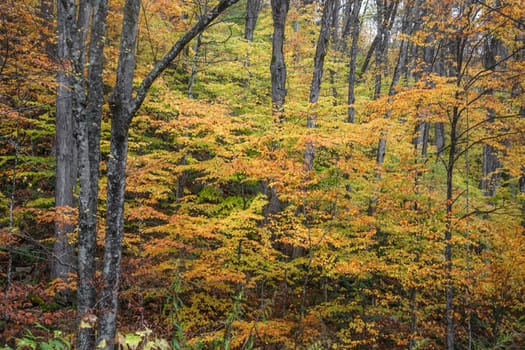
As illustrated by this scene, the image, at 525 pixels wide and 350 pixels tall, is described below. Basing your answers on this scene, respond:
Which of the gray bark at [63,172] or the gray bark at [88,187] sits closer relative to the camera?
the gray bark at [88,187]

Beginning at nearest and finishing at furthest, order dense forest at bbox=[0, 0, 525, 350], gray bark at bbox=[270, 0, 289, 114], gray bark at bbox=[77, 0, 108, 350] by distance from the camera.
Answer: gray bark at bbox=[77, 0, 108, 350] → dense forest at bbox=[0, 0, 525, 350] → gray bark at bbox=[270, 0, 289, 114]

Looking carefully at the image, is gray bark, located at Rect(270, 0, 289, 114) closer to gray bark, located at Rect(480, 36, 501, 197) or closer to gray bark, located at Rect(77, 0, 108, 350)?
gray bark, located at Rect(77, 0, 108, 350)

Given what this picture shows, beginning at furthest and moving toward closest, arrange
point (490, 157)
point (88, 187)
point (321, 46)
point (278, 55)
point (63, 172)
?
1. point (490, 157)
2. point (321, 46)
3. point (278, 55)
4. point (63, 172)
5. point (88, 187)

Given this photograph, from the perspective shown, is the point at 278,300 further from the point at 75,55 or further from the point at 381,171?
the point at 75,55

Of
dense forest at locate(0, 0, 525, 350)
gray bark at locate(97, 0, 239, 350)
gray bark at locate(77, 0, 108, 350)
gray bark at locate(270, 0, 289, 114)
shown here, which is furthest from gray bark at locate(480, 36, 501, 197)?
gray bark at locate(77, 0, 108, 350)

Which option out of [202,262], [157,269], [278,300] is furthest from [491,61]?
[157,269]

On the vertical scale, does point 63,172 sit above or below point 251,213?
above

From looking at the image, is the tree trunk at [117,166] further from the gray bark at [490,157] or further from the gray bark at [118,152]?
the gray bark at [490,157]

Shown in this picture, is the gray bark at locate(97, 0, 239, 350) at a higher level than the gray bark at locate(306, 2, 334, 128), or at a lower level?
lower

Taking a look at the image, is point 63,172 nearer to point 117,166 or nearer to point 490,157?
point 117,166

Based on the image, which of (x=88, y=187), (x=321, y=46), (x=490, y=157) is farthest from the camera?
(x=490, y=157)

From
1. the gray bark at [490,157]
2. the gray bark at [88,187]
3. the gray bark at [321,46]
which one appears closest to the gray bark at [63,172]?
the gray bark at [88,187]

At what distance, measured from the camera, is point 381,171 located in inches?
367

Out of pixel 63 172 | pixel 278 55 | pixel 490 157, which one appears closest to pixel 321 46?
pixel 278 55
